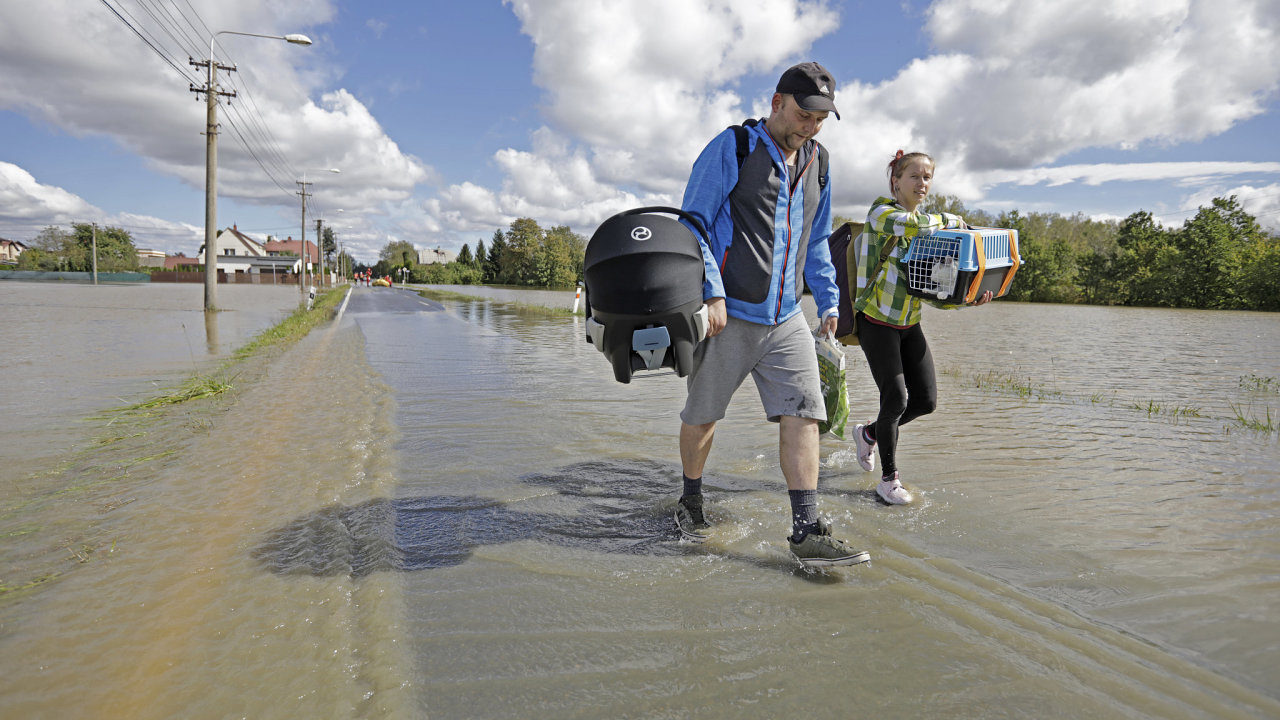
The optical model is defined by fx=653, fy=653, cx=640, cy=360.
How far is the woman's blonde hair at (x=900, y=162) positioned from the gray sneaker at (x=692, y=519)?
6.90 feet

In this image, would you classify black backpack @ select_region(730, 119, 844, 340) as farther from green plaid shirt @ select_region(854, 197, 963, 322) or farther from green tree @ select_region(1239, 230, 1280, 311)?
green tree @ select_region(1239, 230, 1280, 311)

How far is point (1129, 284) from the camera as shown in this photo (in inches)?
2079

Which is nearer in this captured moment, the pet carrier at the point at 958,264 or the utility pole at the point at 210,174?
the pet carrier at the point at 958,264

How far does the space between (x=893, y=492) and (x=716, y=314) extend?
1.73 metres

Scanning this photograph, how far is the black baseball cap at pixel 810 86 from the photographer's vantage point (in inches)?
107

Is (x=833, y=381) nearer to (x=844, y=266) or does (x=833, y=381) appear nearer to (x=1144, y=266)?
(x=844, y=266)

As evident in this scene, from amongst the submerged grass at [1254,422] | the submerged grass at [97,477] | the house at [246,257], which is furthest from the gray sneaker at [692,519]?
the house at [246,257]

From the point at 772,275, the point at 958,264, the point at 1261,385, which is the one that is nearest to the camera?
the point at 772,275

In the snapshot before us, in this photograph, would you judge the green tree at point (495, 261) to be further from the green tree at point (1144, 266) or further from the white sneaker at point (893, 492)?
the white sneaker at point (893, 492)

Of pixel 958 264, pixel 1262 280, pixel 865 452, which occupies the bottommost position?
pixel 865 452

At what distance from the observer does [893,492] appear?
12.1 ft

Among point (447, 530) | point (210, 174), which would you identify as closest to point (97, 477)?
point (447, 530)

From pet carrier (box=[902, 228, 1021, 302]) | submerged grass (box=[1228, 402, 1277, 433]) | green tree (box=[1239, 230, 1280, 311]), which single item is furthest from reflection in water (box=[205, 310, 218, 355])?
green tree (box=[1239, 230, 1280, 311])

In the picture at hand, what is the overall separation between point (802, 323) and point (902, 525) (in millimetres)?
1252
